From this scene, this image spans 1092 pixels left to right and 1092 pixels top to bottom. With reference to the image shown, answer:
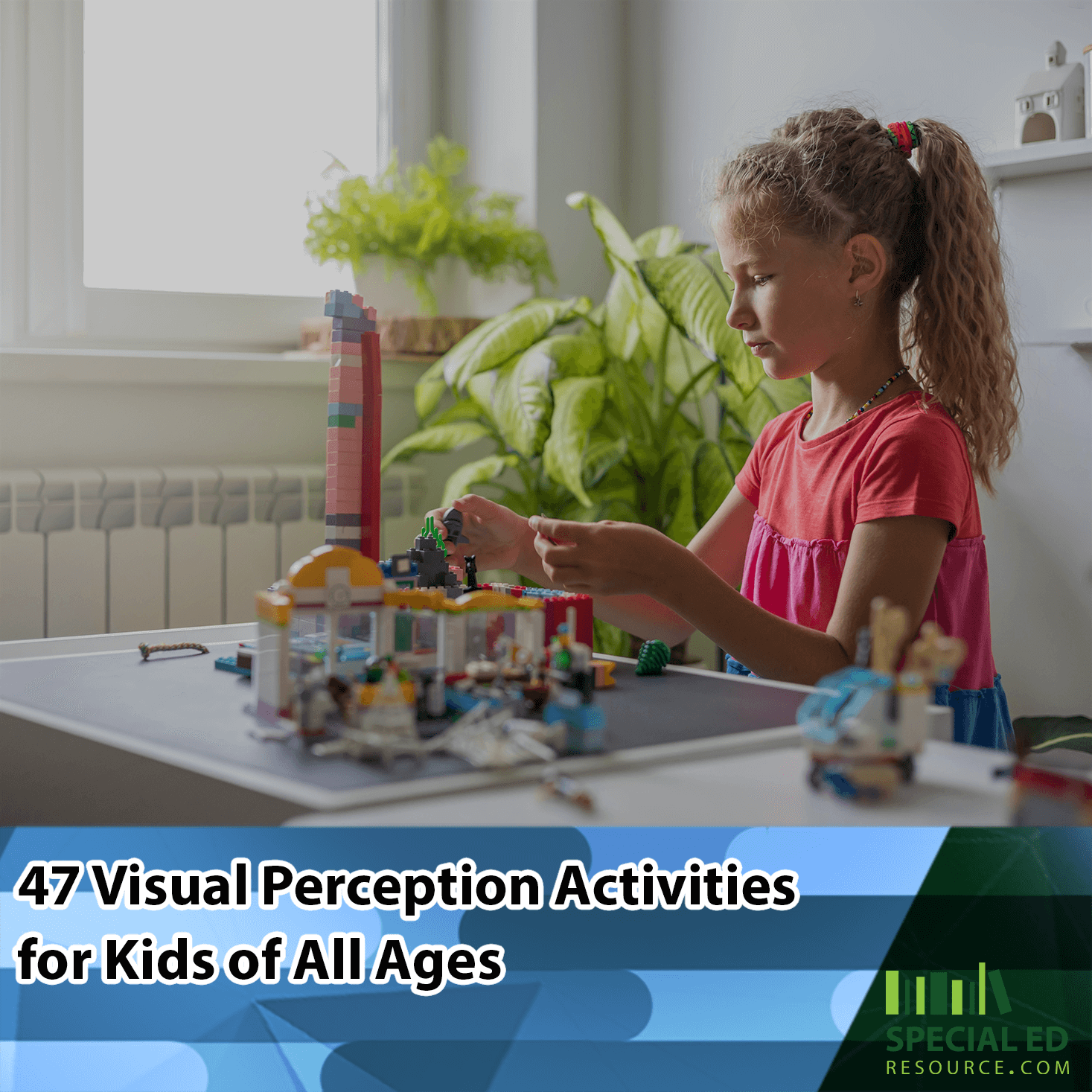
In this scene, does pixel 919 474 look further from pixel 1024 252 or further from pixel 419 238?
pixel 419 238

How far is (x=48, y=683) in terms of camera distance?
31.6 inches

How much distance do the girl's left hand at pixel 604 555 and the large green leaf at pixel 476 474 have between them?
1048mm

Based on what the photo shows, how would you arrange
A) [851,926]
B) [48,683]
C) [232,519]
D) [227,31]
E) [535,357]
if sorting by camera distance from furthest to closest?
[227,31]
[232,519]
[535,357]
[48,683]
[851,926]

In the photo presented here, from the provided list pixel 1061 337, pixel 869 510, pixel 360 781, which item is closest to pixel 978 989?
pixel 360 781

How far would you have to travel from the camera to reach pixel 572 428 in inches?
70.3

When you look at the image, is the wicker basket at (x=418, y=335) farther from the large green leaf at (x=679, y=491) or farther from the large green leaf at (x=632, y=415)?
the large green leaf at (x=679, y=491)

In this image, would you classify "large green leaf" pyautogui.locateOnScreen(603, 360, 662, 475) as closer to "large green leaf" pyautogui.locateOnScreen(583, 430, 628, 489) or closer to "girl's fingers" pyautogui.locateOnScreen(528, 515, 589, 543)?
"large green leaf" pyautogui.locateOnScreen(583, 430, 628, 489)

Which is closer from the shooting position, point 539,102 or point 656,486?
point 656,486

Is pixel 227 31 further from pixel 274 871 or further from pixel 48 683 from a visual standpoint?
pixel 274 871

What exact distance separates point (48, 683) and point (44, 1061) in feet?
0.92

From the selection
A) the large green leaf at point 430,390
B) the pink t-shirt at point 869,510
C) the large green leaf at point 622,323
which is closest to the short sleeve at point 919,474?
the pink t-shirt at point 869,510

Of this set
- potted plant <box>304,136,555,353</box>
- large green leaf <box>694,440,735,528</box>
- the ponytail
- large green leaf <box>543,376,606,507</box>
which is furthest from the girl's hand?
potted plant <box>304,136,555,353</box>

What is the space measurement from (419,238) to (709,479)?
2.45 ft

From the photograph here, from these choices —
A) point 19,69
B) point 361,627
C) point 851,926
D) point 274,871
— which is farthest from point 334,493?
point 19,69
